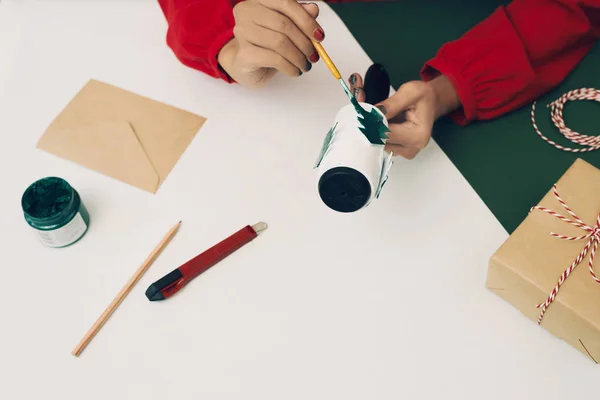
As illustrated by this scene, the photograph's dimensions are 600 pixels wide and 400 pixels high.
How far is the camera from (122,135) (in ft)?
2.61

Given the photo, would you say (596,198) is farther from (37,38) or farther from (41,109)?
(37,38)

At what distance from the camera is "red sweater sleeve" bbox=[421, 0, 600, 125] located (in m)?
0.81

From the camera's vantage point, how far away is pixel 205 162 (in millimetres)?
774

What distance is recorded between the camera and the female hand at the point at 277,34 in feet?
2.19

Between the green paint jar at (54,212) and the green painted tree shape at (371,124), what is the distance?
38 centimetres

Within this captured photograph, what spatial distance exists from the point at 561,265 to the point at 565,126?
0.31 meters

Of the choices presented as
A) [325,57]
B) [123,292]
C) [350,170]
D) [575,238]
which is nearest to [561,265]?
[575,238]

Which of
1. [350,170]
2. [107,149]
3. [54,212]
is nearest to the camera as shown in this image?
[350,170]

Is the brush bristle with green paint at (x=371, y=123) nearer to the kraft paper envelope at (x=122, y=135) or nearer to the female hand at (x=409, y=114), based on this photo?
the female hand at (x=409, y=114)

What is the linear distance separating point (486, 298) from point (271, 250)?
0.29m

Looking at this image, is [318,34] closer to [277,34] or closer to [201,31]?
[277,34]

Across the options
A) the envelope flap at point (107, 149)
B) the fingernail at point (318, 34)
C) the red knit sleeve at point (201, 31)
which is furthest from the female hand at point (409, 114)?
the envelope flap at point (107, 149)

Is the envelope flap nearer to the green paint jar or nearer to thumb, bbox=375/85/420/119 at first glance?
the green paint jar

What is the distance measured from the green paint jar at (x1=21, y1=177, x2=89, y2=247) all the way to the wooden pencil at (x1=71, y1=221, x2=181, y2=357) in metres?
0.10
